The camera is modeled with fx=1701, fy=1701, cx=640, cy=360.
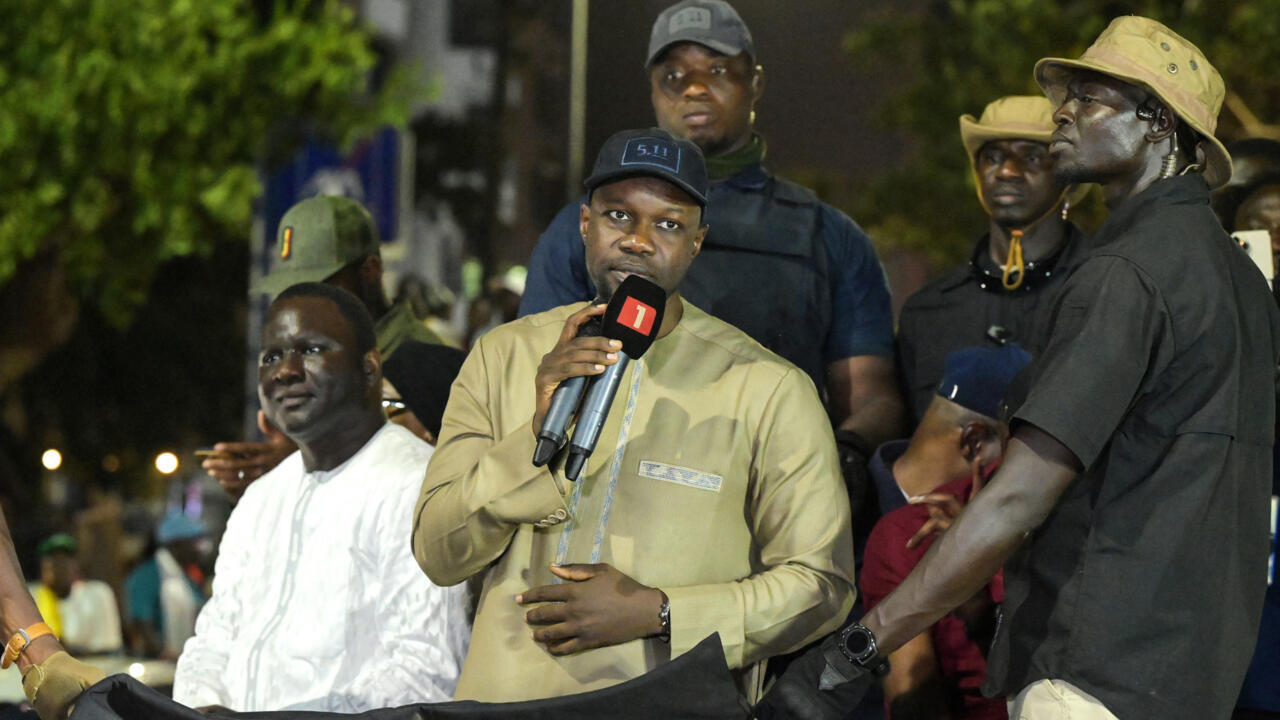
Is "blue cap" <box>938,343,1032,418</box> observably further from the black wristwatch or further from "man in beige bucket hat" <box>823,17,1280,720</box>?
the black wristwatch

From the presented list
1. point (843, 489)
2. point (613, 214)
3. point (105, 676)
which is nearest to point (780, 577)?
point (843, 489)

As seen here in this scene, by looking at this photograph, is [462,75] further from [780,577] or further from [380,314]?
[780,577]

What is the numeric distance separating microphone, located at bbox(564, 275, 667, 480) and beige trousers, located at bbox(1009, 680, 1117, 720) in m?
1.08

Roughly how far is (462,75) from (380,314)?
659 inches

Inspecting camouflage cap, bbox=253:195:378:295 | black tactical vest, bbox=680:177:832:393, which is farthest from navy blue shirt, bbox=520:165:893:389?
camouflage cap, bbox=253:195:378:295

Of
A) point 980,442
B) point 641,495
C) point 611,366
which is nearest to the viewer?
point 611,366

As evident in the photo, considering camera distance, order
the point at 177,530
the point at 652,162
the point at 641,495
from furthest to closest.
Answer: the point at 177,530
the point at 652,162
the point at 641,495

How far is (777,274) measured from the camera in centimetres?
515

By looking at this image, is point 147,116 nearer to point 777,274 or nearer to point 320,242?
point 320,242

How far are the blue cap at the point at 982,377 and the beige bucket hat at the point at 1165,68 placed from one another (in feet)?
3.43

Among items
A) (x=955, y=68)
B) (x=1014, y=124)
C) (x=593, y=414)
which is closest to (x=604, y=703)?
(x=593, y=414)

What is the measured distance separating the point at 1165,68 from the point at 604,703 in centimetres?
182

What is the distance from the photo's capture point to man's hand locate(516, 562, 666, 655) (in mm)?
3514

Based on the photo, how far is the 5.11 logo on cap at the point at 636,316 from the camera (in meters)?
3.34
